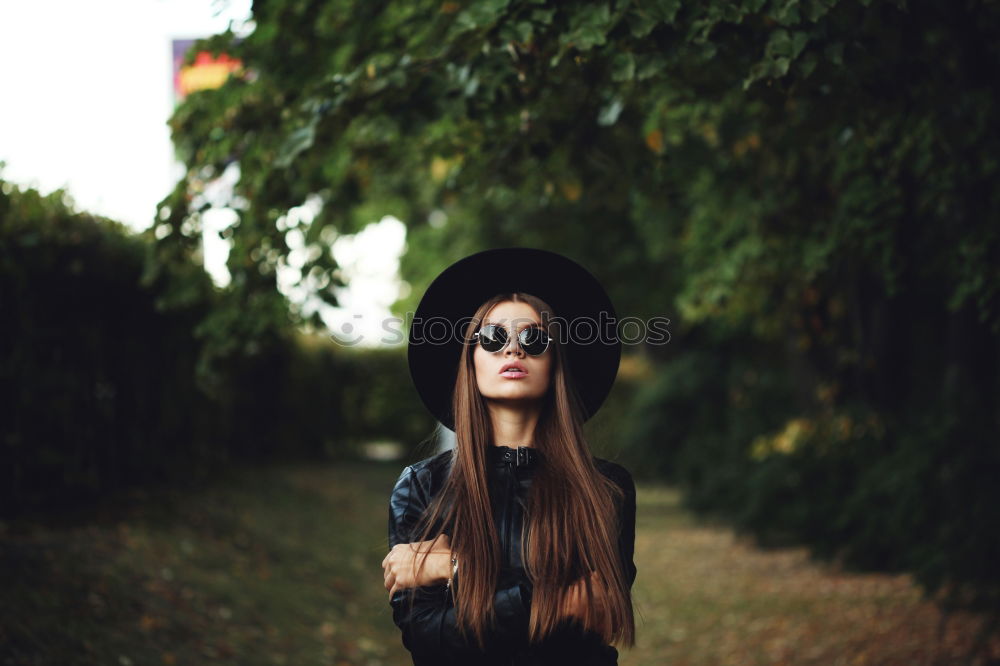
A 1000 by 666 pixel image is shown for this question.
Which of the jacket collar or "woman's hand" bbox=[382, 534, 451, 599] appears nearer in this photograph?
"woman's hand" bbox=[382, 534, 451, 599]

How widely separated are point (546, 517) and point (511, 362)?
440 mm

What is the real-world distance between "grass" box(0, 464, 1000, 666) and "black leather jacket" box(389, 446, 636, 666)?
2.83 metres

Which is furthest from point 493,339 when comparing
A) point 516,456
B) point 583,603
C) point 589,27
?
point 589,27

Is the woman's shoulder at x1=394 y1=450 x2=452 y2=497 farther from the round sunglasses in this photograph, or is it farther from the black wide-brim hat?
the round sunglasses

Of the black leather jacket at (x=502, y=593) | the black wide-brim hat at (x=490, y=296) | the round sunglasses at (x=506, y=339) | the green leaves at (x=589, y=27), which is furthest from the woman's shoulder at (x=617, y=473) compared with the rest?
the green leaves at (x=589, y=27)

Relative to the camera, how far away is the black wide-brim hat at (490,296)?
2.70 meters

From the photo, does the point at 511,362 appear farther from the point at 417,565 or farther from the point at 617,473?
the point at 417,565

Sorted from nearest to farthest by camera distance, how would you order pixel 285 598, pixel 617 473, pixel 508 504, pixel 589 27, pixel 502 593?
pixel 502 593 < pixel 508 504 < pixel 617 473 < pixel 589 27 < pixel 285 598

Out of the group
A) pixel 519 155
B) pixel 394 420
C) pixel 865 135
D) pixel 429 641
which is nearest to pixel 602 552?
pixel 429 641

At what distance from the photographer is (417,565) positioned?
241 cm

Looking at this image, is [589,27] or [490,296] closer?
Answer: [490,296]

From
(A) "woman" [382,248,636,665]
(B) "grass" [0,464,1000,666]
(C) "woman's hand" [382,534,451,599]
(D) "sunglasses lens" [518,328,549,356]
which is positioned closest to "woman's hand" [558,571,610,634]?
(A) "woman" [382,248,636,665]

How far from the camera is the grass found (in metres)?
5.17

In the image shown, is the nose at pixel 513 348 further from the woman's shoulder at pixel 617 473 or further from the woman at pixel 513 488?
the woman's shoulder at pixel 617 473
